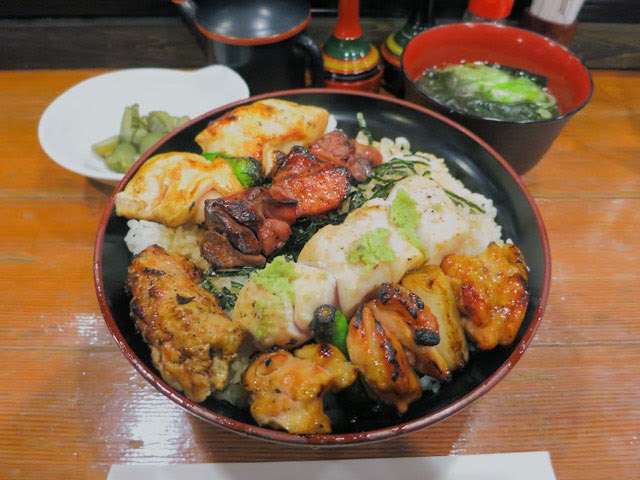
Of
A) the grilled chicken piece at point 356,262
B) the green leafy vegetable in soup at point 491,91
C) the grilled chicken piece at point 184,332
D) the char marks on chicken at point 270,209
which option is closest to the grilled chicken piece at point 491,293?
the grilled chicken piece at point 356,262

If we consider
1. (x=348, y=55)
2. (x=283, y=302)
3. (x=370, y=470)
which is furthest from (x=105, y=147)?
(x=370, y=470)

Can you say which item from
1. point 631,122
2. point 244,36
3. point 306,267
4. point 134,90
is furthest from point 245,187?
point 631,122

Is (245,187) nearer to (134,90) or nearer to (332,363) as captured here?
(332,363)

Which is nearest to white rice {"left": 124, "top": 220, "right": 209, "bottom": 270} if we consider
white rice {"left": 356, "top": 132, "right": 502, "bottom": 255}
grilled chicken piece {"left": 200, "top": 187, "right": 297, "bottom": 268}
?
grilled chicken piece {"left": 200, "top": 187, "right": 297, "bottom": 268}

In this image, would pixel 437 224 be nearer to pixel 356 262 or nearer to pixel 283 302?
pixel 356 262

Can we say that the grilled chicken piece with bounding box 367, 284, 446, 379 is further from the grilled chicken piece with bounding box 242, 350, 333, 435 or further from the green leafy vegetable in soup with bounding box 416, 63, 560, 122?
the green leafy vegetable in soup with bounding box 416, 63, 560, 122
